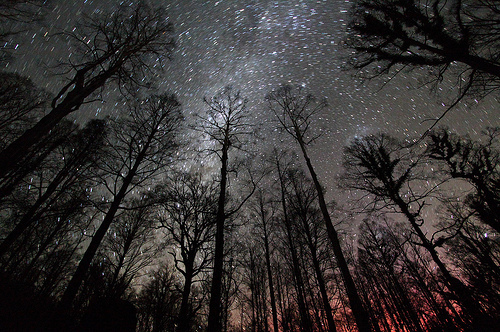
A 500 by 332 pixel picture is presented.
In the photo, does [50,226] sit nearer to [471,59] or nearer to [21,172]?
[21,172]

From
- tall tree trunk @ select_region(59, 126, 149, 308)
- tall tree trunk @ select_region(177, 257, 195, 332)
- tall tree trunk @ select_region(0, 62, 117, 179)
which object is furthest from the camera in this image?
tall tree trunk @ select_region(177, 257, 195, 332)

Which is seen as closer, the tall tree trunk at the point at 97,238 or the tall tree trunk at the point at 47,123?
the tall tree trunk at the point at 47,123

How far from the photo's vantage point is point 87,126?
9.44m

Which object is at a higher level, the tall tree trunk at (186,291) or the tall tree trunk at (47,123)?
the tall tree trunk at (47,123)

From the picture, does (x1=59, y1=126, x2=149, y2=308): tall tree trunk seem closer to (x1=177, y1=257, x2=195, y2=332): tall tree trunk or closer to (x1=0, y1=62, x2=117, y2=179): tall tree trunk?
(x1=0, y1=62, x2=117, y2=179): tall tree trunk

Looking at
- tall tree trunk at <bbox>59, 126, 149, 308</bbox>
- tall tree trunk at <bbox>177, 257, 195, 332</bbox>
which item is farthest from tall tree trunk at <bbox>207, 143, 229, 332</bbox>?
tall tree trunk at <bbox>59, 126, 149, 308</bbox>

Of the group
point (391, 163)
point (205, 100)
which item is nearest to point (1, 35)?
point (205, 100)

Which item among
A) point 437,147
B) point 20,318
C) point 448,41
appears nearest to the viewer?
point 20,318

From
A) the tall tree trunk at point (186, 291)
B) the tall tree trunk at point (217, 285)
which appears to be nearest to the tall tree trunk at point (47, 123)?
the tall tree trunk at point (217, 285)

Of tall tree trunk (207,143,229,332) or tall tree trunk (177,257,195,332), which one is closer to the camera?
tall tree trunk (207,143,229,332)

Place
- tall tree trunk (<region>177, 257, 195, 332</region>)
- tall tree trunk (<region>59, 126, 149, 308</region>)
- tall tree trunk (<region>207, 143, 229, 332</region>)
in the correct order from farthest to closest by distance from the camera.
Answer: tall tree trunk (<region>177, 257, 195, 332</region>), tall tree trunk (<region>59, 126, 149, 308</region>), tall tree trunk (<region>207, 143, 229, 332</region>)

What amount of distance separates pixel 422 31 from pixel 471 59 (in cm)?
205

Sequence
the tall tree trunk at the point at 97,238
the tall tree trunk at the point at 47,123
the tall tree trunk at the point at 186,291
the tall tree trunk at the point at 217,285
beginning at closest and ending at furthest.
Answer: the tall tree trunk at the point at 47,123 < the tall tree trunk at the point at 217,285 < the tall tree trunk at the point at 97,238 < the tall tree trunk at the point at 186,291

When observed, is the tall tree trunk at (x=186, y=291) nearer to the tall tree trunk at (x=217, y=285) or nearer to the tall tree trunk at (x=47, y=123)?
the tall tree trunk at (x=217, y=285)
